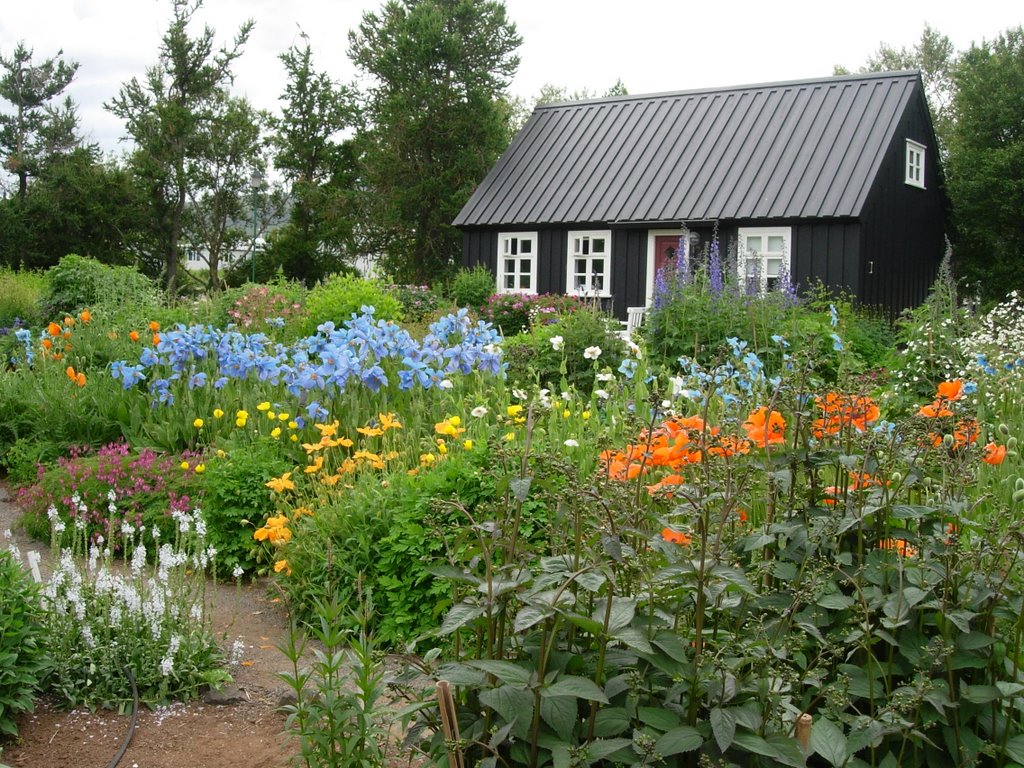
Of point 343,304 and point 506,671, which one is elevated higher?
point 343,304

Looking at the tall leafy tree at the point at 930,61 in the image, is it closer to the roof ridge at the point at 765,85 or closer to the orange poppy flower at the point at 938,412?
the roof ridge at the point at 765,85

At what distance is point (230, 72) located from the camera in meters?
34.0

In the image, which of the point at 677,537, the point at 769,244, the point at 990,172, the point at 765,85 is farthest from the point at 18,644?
the point at 990,172

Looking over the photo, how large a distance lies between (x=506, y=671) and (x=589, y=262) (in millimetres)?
18563

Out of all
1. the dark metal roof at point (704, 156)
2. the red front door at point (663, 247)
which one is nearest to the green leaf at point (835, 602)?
the dark metal roof at point (704, 156)

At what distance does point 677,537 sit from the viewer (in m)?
2.48

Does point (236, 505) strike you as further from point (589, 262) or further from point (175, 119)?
point (175, 119)

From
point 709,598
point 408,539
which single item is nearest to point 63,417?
point 408,539

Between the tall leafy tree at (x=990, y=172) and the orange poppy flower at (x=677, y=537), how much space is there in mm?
25573

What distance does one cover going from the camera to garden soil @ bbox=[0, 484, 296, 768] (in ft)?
10.4

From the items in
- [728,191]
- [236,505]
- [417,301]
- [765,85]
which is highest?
[765,85]

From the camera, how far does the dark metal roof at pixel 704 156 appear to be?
702 inches

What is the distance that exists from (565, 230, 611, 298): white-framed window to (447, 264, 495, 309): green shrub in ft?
5.30

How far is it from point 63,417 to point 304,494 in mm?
3120
